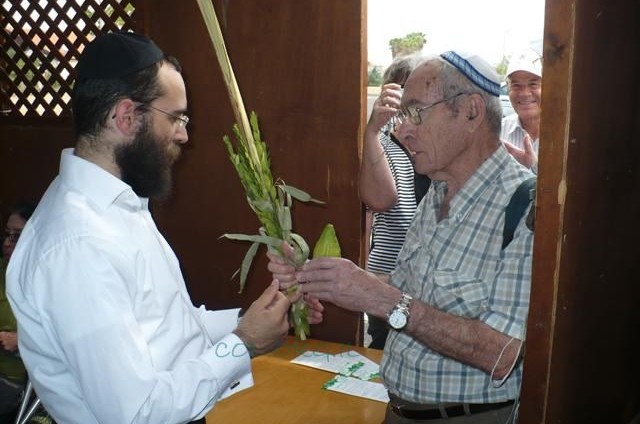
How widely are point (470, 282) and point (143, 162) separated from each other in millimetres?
856

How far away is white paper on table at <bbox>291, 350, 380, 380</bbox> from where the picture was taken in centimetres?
→ 211

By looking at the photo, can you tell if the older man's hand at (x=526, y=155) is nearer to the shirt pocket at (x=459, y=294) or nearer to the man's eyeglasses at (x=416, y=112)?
the man's eyeglasses at (x=416, y=112)

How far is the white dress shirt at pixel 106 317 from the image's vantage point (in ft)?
3.64

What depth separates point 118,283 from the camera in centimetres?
115

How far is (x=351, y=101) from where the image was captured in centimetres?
243

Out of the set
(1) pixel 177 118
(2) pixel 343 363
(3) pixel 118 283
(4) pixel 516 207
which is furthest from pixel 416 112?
(2) pixel 343 363

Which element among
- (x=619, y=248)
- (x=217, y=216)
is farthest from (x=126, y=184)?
(x=217, y=216)

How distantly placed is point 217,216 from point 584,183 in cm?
218

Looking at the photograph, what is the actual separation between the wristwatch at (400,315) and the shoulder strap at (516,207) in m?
0.27

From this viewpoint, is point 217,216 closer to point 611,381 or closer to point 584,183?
point 611,381

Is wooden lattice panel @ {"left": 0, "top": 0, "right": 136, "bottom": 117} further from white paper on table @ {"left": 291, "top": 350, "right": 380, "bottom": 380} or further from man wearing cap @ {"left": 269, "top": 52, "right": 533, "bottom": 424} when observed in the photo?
man wearing cap @ {"left": 269, "top": 52, "right": 533, "bottom": 424}

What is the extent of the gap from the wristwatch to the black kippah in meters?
0.84

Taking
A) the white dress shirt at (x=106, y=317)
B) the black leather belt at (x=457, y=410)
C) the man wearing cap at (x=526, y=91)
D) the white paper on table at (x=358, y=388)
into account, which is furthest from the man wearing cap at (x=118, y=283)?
the man wearing cap at (x=526, y=91)

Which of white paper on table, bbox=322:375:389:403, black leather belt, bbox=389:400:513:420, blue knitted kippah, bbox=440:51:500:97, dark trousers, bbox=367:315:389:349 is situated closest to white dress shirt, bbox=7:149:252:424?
black leather belt, bbox=389:400:513:420
